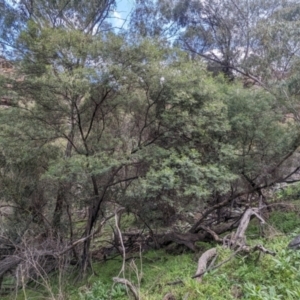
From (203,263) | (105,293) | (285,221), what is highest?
(285,221)

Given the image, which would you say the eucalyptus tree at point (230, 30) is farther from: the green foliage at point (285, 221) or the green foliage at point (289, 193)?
the green foliage at point (285, 221)

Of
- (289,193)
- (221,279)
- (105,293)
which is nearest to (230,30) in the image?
(289,193)

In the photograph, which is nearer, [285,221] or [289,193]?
[285,221]

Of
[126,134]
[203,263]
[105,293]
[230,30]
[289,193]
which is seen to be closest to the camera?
[203,263]

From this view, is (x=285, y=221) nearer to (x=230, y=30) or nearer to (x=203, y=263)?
(x=203, y=263)

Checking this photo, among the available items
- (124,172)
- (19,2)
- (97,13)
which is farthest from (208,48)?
(124,172)

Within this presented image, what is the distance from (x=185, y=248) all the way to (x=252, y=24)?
8.86 metres

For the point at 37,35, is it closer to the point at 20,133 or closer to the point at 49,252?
the point at 20,133

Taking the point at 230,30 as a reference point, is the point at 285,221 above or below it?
below

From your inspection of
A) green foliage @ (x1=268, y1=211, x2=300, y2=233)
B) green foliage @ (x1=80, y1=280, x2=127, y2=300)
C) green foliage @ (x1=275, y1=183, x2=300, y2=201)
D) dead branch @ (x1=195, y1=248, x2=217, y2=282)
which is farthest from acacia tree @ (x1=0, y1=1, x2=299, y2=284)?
green foliage @ (x1=275, y1=183, x2=300, y2=201)

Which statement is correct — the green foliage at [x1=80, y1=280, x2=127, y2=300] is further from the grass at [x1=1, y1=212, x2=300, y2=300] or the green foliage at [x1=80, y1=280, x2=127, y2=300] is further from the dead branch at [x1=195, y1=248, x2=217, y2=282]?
the dead branch at [x1=195, y1=248, x2=217, y2=282]

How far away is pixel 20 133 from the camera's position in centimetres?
611

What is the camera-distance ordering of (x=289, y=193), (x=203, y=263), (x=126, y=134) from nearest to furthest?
(x=203, y=263) → (x=126, y=134) → (x=289, y=193)

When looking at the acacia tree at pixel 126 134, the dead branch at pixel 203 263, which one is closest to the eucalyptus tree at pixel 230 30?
the acacia tree at pixel 126 134
